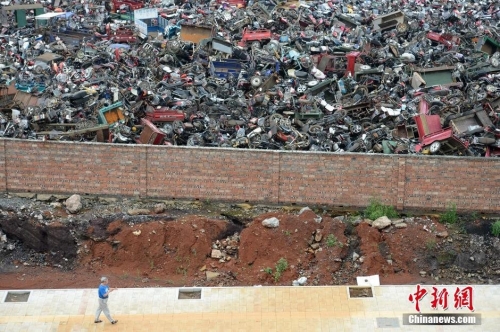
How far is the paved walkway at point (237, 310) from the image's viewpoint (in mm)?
17109

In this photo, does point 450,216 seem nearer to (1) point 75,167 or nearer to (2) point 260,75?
(2) point 260,75

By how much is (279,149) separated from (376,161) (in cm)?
250

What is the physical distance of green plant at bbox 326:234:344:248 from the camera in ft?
65.7

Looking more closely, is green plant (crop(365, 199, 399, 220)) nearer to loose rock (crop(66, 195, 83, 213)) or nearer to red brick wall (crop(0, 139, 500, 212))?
red brick wall (crop(0, 139, 500, 212))

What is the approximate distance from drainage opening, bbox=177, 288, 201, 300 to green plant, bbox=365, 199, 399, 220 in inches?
188

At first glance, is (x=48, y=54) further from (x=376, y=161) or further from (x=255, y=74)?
(x=376, y=161)

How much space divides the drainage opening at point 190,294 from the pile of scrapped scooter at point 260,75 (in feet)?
16.7

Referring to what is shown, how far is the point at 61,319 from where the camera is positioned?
17406 millimetres

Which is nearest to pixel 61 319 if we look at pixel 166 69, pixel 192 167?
pixel 192 167

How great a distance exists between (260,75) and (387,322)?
403 inches

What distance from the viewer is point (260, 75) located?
2556 centimetres

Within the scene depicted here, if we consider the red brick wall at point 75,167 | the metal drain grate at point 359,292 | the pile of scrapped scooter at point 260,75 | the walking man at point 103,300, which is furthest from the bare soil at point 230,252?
the pile of scrapped scooter at point 260,75

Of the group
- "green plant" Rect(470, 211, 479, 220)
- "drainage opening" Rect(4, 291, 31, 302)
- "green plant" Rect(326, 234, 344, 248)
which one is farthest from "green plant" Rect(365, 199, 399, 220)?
"drainage opening" Rect(4, 291, 31, 302)

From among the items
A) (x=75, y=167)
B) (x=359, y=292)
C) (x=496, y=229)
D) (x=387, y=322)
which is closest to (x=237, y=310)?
(x=359, y=292)
